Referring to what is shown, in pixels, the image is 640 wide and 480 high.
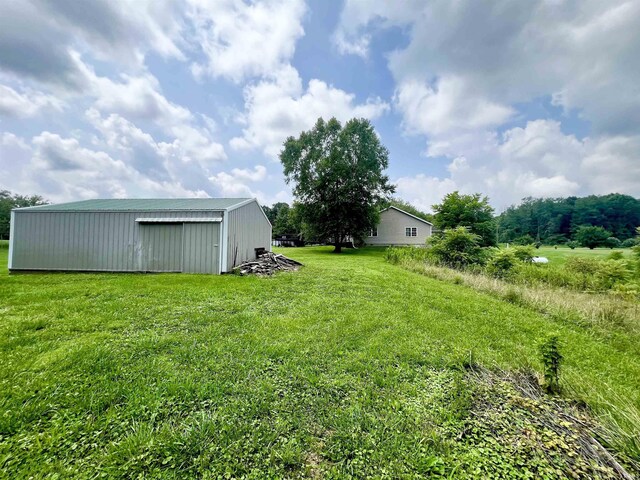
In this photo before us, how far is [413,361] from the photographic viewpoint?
312cm

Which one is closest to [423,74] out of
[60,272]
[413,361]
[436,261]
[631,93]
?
[631,93]

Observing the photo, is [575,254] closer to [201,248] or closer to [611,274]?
[611,274]

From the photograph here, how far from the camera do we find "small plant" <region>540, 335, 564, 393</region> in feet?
8.36

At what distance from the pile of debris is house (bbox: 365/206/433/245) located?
15801 mm

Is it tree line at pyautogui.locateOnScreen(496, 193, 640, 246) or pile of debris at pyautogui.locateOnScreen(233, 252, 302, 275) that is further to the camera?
tree line at pyautogui.locateOnScreen(496, 193, 640, 246)

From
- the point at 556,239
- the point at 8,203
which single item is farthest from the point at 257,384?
the point at 556,239

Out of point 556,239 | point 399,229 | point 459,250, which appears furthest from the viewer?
point 556,239

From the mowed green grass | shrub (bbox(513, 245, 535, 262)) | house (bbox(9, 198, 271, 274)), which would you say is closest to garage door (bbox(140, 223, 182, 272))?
house (bbox(9, 198, 271, 274))

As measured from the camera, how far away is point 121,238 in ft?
30.5

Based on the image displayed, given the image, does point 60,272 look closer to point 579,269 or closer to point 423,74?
point 423,74

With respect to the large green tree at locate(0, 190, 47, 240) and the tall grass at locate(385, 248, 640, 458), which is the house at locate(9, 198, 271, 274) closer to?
the tall grass at locate(385, 248, 640, 458)

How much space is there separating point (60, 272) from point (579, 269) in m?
20.3

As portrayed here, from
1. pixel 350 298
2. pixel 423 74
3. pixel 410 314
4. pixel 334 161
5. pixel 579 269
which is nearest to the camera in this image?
pixel 410 314

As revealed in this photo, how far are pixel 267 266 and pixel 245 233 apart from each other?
2167 millimetres
